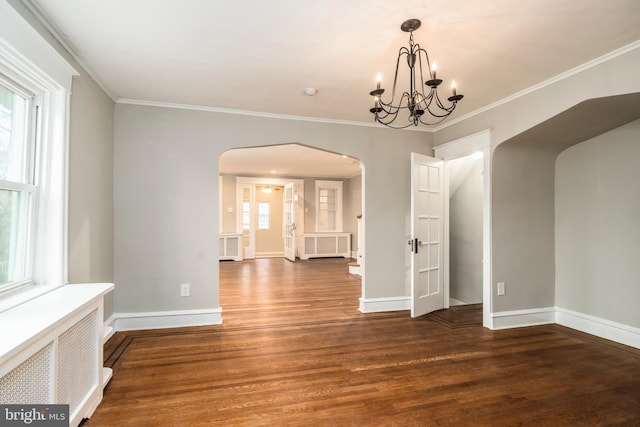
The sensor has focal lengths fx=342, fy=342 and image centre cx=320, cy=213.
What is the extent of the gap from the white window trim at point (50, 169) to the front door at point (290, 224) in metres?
6.96

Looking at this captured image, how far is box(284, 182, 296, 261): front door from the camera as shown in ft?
30.7

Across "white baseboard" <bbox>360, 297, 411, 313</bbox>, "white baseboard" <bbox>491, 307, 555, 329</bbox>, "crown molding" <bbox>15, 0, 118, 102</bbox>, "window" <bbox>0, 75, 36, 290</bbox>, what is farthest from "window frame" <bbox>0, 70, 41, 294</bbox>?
"white baseboard" <bbox>491, 307, 555, 329</bbox>

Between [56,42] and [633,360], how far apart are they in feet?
16.5

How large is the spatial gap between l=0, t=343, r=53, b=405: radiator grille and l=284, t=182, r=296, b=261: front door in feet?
25.0

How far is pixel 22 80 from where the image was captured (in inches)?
80.9

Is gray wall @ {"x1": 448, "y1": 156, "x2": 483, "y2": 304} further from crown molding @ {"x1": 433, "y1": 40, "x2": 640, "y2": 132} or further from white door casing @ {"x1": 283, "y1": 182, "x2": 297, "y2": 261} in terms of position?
white door casing @ {"x1": 283, "y1": 182, "x2": 297, "y2": 261}

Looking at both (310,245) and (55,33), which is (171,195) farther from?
(310,245)

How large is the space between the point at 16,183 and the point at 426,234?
3.81 m

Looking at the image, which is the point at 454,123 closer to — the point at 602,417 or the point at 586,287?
the point at 586,287

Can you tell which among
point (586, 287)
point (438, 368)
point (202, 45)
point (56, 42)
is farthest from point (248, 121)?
point (586, 287)

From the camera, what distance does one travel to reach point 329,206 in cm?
1016

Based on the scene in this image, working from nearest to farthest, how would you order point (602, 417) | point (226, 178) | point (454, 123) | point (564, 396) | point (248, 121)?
point (602, 417) < point (564, 396) < point (248, 121) < point (454, 123) < point (226, 178)

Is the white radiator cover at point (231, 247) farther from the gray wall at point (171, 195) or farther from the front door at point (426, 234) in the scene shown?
the front door at point (426, 234)

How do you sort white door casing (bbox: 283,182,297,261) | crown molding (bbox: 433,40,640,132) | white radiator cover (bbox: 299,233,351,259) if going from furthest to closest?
white radiator cover (bbox: 299,233,351,259) < white door casing (bbox: 283,182,297,261) < crown molding (bbox: 433,40,640,132)
